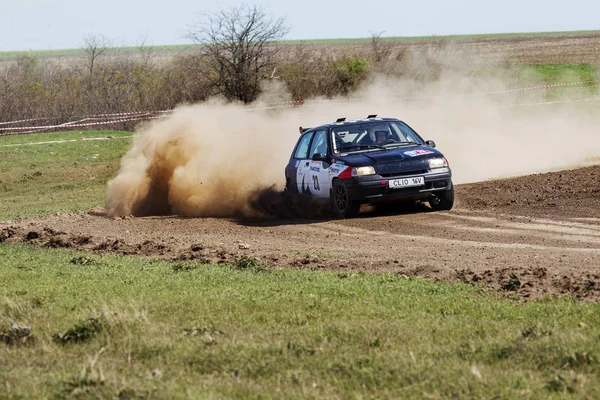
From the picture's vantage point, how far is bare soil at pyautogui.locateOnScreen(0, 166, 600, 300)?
398 inches

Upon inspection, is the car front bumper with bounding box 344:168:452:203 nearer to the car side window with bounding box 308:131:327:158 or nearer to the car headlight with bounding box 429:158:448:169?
the car headlight with bounding box 429:158:448:169

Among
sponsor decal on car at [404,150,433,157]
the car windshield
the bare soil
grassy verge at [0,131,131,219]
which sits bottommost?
grassy verge at [0,131,131,219]

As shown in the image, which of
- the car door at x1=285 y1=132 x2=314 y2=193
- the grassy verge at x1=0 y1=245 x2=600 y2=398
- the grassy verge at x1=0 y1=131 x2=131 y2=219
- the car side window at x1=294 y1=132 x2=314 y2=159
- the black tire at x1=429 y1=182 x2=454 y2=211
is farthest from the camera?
the grassy verge at x1=0 y1=131 x2=131 y2=219

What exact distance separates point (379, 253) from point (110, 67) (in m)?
47.1

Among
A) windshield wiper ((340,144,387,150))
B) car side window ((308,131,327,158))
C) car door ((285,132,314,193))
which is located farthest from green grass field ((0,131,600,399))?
car door ((285,132,314,193))

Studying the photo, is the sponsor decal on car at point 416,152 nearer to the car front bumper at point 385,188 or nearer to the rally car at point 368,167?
the rally car at point 368,167

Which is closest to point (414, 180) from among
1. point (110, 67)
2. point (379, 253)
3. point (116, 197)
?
point (379, 253)

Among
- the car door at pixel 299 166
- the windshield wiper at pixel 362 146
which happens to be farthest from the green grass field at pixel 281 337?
the car door at pixel 299 166

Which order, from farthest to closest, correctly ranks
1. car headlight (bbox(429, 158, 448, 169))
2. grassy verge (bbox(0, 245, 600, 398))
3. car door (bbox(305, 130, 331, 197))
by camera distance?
car door (bbox(305, 130, 331, 197)), car headlight (bbox(429, 158, 448, 169)), grassy verge (bbox(0, 245, 600, 398))

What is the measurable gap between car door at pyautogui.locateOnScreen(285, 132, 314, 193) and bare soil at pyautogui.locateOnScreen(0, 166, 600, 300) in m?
1.04

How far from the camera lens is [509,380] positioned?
573cm

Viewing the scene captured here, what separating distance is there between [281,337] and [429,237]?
6.40 metres

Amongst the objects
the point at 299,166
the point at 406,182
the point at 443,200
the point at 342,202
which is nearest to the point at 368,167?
the point at 406,182

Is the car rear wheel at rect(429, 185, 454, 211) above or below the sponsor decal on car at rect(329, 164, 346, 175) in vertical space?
below
